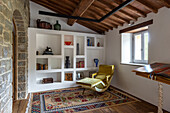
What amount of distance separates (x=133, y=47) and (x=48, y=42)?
10.7ft

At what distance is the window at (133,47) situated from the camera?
346 centimetres

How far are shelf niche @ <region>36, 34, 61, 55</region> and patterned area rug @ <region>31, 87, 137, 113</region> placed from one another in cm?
178

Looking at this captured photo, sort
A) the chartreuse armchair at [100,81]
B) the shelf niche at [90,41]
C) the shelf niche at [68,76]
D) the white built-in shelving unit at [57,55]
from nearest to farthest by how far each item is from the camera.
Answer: the chartreuse armchair at [100,81] < the white built-in shelving unit at [57,55] < the shelf niche at [68,76] < the shelf niche at [90,41]

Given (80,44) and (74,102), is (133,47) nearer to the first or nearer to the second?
(80,44)

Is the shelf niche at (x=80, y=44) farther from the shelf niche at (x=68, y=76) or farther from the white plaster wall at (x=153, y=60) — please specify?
the white plaster wall at (x=153, y=60)

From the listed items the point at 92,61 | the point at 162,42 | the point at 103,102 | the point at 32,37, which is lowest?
the point at 103,102

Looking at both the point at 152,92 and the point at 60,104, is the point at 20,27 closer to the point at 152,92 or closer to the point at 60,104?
the point at 60,104

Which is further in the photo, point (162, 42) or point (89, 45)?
point (89, 45)

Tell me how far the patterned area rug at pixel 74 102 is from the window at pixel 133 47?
1.30 metres

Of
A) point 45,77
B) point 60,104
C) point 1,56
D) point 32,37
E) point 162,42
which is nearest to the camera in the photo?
point 1,56

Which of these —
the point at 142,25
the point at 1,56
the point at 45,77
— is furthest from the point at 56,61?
the point at 142,25

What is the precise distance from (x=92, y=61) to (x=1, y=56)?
3.80 m

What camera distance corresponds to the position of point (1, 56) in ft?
4.68

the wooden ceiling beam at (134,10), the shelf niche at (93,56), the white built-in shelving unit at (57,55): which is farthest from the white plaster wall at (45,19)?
the wooden ceiling beam at (134,10)
